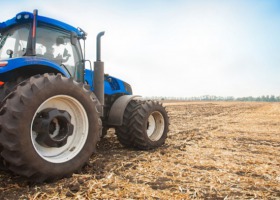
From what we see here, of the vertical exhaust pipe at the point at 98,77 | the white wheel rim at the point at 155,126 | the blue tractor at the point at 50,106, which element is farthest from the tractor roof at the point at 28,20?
the white wheel rim at the point at 155,126

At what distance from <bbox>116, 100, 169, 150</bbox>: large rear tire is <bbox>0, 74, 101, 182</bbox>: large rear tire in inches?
56.5

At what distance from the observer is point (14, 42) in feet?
14.9

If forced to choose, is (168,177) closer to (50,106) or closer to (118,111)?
(50,106)

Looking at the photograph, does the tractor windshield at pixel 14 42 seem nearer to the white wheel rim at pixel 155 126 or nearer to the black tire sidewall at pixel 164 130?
the black tire sidewall at pixel 164 130

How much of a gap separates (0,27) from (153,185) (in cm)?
378

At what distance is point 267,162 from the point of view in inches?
189

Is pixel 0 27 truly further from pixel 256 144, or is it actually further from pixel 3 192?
pixel 256 144

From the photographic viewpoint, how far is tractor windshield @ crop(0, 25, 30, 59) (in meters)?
4.33

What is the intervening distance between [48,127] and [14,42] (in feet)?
6.32

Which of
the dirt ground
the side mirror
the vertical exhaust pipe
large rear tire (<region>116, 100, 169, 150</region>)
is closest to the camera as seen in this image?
the dirt ground

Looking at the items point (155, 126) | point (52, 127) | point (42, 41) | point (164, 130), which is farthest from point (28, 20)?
point (164, 130)

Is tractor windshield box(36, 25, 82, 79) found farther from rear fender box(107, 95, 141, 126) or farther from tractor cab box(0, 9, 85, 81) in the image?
rear fender box(107, 95, 141, 126)

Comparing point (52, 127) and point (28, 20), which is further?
point (28, 20)

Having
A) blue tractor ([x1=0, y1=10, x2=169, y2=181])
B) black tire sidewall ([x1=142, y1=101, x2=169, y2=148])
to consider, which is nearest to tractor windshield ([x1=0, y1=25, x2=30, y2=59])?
blue tractor ([x1=0, y1=10, x2=169, y2=181])
